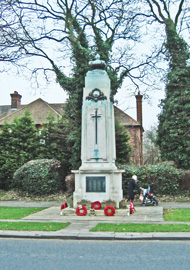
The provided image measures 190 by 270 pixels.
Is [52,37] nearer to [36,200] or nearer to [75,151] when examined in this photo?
[75,151]

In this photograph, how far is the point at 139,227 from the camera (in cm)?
886

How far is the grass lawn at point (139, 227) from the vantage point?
8.41m

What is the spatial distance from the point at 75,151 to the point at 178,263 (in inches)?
598

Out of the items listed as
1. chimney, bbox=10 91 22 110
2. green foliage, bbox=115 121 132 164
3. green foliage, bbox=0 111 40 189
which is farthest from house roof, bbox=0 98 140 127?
green foliage, bbox=115 121 132 164

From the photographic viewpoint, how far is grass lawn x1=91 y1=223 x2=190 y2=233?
27.6 ft

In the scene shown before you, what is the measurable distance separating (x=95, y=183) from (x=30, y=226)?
3490 millimetres

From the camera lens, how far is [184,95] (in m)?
21.9

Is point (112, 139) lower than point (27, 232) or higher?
higher

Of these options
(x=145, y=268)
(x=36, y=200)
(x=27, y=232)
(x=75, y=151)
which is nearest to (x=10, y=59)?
(x=75, y=151)

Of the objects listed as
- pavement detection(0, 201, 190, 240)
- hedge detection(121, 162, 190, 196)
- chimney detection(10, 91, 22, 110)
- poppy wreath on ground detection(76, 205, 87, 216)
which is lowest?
pavement detection(0, 201, 190, 240)

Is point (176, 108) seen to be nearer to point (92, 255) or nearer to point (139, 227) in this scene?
point (139, 227)

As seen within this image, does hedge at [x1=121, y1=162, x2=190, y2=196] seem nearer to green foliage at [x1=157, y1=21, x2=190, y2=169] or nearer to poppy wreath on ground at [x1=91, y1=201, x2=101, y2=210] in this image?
green foliage at [x1=157, y1=21, x2=190, y2=169]

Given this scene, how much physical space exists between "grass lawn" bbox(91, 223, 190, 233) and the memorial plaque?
256 cm

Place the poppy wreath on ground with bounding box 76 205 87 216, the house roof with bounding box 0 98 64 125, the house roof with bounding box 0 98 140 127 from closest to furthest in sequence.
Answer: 1. the poppy wreath on ground with bounding box 76 205 87 216
2. the house roof with bounding box 0 98 140 127
3. the house roof with bounding box 0 98 64 125
